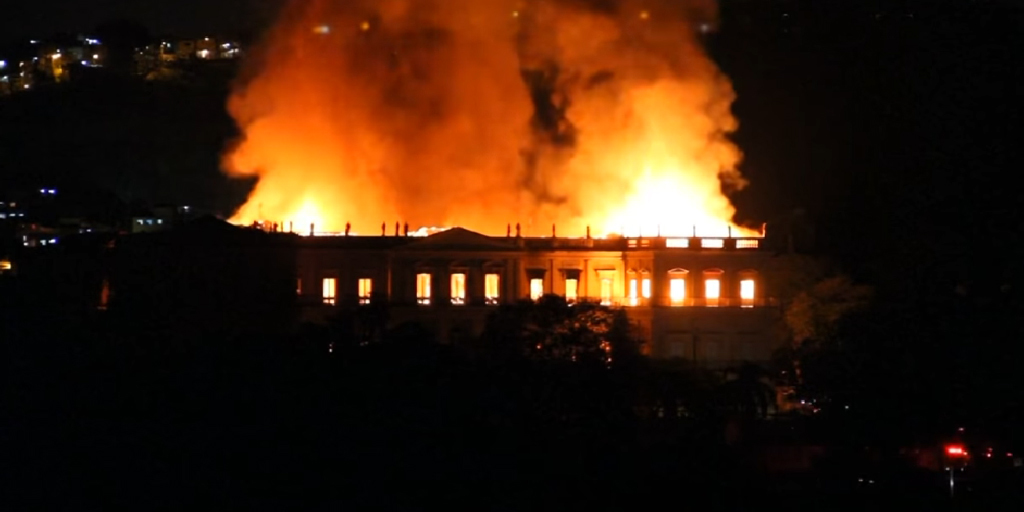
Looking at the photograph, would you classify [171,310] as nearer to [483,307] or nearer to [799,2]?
[483,307]

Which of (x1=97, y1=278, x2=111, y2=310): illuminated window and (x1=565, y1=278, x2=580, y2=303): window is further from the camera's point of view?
(x1=565, y1=278, x2=580, y2=303): window

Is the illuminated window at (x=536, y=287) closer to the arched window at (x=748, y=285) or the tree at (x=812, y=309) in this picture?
the arched window at (x=748, y=285)

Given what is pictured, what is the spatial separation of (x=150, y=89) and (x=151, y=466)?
265 ft

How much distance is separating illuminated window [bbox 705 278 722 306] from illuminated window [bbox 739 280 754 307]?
2.28 feet

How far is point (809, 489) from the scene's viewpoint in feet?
106

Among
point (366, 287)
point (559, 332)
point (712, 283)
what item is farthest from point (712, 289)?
point (559, 332)

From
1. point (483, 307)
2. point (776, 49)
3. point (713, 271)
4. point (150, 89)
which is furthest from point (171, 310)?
point (150, 89)

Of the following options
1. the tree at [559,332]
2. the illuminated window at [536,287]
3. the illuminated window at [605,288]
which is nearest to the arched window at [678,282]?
the illuminated window at [605,288]

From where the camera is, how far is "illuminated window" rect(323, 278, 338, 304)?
62812mm

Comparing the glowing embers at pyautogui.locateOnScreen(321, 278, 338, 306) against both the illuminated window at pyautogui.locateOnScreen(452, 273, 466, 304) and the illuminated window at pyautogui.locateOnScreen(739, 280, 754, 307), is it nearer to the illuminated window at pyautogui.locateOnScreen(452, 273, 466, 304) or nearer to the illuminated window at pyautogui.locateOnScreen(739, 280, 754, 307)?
the illuminated window at pyautogui.locateOnScreen(452, 273, 466, 304)

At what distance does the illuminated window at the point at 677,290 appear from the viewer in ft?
203

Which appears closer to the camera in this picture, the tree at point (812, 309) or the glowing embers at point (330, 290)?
the tree at point (812, 309)

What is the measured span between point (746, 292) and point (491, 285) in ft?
27.5

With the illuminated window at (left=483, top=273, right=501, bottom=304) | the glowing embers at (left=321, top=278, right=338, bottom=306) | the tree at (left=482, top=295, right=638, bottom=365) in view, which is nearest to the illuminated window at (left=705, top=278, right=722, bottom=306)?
the illuminated window at (left=483, top=273, right=501, bottom=304)
